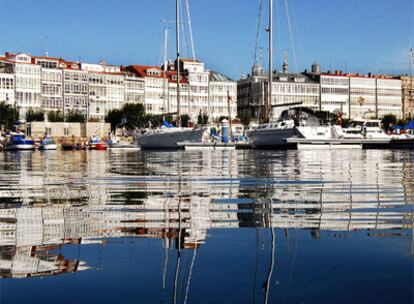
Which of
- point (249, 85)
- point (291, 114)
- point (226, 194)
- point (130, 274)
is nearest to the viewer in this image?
point (130, 274)

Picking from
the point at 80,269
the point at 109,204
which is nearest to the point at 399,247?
the point at 80,269

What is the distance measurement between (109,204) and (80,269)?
423 cm

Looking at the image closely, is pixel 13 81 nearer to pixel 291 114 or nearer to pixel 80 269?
pixel 291 114

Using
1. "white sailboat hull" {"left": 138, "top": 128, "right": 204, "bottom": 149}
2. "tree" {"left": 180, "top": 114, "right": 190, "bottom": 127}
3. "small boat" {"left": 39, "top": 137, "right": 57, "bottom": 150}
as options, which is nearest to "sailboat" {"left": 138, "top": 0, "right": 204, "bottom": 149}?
"white sailboat hull" {"left": 138, "top": 128, "right": 204, "bottom": 149}

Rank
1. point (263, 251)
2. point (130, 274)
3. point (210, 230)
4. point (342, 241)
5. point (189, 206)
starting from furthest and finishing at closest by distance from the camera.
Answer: point (189, 206), point (210, 230), point (342, 241), point (263, 251), point (130, 274)

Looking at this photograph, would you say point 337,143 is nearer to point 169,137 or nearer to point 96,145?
point 169,137

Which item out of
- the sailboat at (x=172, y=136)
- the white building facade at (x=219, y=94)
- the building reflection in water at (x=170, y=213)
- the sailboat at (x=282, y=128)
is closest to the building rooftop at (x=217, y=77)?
the white building facade at (x=219, y=94)

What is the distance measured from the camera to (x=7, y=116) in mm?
101500

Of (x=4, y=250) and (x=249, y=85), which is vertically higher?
(x=249, y=85)

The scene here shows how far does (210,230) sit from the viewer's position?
5812 mm

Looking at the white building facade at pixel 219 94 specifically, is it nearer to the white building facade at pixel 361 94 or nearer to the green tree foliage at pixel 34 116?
the white building facade at pixel 361 94

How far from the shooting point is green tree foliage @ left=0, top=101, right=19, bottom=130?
101m

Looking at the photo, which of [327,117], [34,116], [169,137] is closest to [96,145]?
[169,137]

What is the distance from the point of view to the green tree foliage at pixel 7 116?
101125 millimetres
